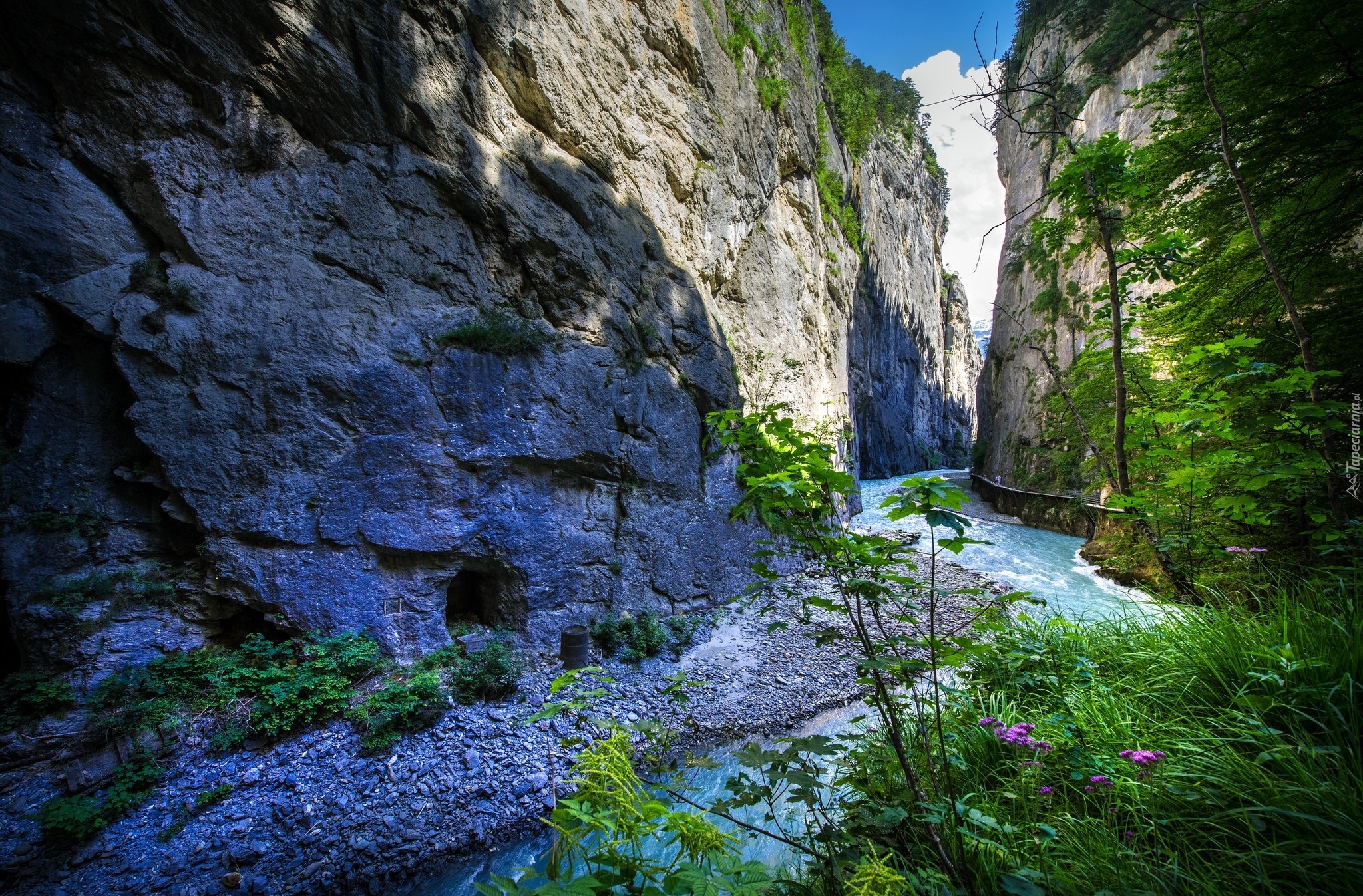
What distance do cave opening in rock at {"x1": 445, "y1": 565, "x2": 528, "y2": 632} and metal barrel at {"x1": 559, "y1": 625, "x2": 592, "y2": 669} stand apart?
83cm

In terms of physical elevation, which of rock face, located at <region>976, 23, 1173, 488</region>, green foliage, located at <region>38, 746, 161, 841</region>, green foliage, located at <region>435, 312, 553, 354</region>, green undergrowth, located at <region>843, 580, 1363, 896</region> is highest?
rock face, located at <region>976, 23, 1173, 488</region>

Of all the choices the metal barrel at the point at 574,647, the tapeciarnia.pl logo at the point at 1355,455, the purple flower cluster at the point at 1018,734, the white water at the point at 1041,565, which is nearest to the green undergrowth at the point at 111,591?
the metal barrel at the point at 574,647

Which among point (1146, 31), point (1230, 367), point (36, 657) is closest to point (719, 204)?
point (1230, 367)

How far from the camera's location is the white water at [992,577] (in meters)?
3.73

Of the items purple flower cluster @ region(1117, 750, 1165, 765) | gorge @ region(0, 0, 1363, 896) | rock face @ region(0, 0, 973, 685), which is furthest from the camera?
rock face @ region(0, 0, 973, 685)

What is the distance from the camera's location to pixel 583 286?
25.4 ft

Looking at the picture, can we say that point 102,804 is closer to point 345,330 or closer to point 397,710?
point 397,710

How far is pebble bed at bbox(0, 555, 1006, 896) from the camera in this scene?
348 centimetres

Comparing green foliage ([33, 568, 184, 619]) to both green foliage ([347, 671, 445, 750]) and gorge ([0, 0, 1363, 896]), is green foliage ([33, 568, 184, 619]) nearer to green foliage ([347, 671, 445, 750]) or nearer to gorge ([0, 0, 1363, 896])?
gorge ([0, 0, 1363, 896])

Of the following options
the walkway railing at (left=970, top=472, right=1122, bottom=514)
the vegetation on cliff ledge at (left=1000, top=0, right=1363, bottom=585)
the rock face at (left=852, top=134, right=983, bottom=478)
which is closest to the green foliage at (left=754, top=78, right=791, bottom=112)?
the vegetation on cliff ledge at (left=1000, top=0, right=1363, bottom=585)

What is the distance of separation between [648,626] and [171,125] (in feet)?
28.2

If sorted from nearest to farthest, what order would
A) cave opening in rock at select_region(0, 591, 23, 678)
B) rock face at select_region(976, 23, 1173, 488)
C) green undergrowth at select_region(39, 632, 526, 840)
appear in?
green undergrowth at select_region(39, 632, 526, 840), cave opening in rock at select_region(0, 591, 23, 678), rock face at select_region(976, 23, 1173, 488)

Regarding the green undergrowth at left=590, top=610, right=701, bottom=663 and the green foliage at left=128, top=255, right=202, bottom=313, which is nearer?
the green foliage at left=128, top=255, right=202, bottom=313

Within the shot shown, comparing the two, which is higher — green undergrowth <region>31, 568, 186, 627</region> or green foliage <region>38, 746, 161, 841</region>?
green undergrowth <region>31, 568, 186, 627</region>
